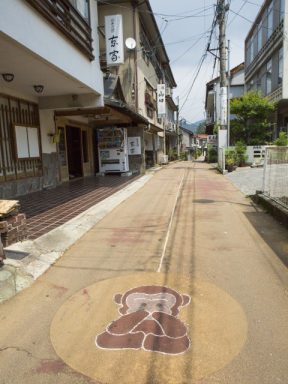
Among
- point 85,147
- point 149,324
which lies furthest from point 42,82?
point 85,147

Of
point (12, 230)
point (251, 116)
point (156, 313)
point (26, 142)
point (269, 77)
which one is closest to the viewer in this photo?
point (156, 313)

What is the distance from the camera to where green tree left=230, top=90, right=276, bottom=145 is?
17.3m

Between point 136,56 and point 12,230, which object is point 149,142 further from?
point 12,230

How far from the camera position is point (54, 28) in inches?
228

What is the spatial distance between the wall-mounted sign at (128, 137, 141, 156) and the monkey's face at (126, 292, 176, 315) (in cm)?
1310

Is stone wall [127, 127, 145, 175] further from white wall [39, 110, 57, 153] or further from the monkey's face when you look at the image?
the monkey's face

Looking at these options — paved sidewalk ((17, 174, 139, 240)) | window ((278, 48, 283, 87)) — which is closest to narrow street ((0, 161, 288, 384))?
paved sidewalk ((17, 174, 139, 240))

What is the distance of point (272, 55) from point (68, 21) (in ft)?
60.5

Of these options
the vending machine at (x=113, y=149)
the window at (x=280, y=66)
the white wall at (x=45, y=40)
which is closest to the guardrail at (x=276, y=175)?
the white wall at (x=45, y=40)

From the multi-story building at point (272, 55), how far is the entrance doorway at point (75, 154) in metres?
12.2

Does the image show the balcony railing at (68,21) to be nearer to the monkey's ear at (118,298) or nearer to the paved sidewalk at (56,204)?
the paved sidewalk at (56,204)

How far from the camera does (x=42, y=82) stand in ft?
24.9

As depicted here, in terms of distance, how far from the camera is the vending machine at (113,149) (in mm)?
14633

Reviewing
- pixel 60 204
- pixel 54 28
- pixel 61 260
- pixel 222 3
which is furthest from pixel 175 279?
pixel 222 3
